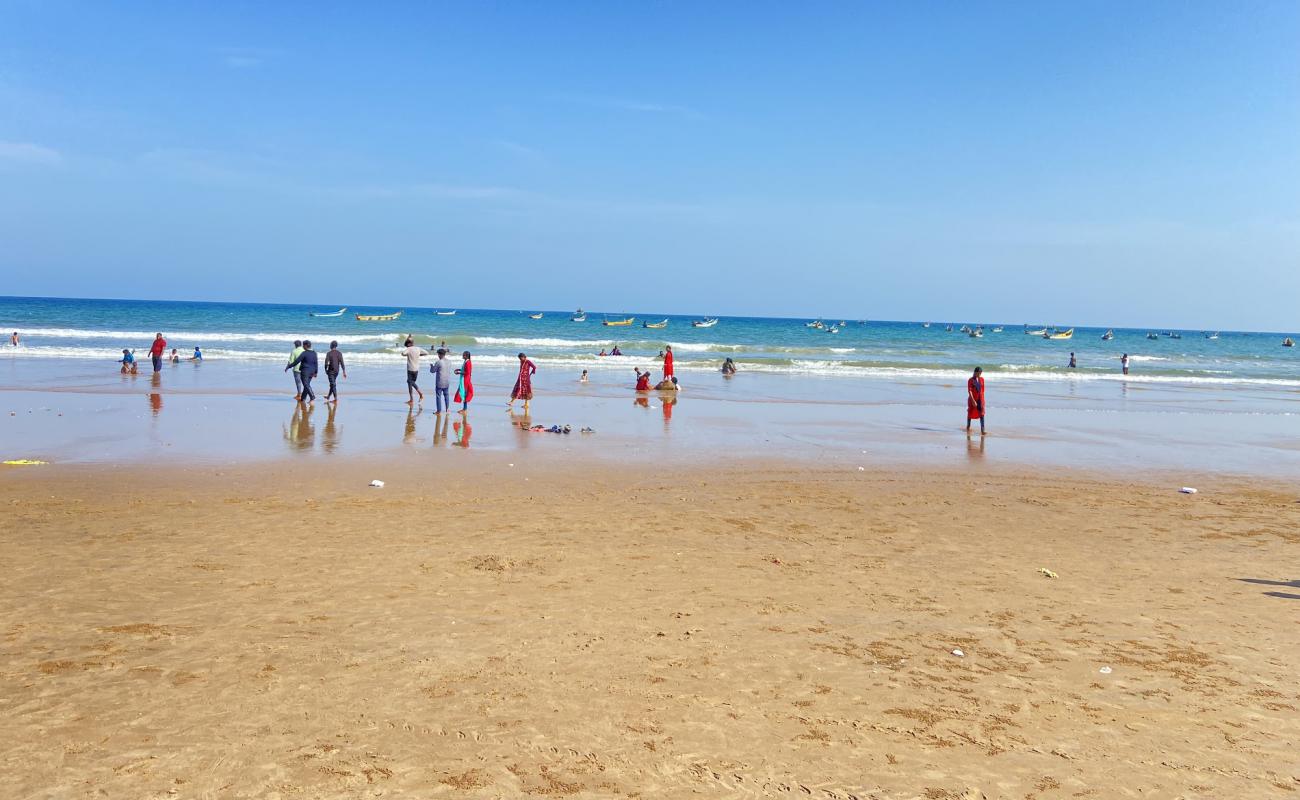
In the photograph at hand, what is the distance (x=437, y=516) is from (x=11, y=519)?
458 centimetres

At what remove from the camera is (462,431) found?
18.8 meters

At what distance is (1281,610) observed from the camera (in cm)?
790

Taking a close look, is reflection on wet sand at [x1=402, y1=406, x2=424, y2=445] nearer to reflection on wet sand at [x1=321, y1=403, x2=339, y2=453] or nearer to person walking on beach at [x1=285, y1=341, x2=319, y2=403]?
reflection on wet sand at [x1=321, y1=403, x2=339, y2=453]

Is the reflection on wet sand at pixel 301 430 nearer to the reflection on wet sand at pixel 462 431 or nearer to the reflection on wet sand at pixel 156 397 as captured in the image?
the reflection on wet sand at pixel 462 431

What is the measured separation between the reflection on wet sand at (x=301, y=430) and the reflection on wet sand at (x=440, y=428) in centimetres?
224

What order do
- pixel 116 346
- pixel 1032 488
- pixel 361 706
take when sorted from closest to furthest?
pixel 361 706 < pixel 1032 488 < pixel 116 346

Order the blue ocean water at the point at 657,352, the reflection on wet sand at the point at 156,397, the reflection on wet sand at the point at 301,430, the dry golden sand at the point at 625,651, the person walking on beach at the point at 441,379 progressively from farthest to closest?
1. the blue ocean water at the point at 657,352
2. the reflection on wet sand at the point at 156,397
3. the person walking on beach at the point at 441,379
4. the reflection on wet sand at the point at 301,430
5. the dry golden sand at the point at 625,651

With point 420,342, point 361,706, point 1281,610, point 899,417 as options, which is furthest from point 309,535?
point 420,342

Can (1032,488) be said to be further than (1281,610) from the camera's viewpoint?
Yes

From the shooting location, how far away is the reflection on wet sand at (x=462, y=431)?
1705cm

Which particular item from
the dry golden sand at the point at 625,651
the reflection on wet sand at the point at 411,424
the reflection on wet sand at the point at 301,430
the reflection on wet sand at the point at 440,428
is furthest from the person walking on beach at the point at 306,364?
the dry golden sand at the point at 625,651

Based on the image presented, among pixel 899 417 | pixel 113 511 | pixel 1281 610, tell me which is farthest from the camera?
pixel 899 417

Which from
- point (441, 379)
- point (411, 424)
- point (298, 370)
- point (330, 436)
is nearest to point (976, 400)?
point (441, 379)

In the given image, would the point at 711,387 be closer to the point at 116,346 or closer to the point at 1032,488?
the point at 1032,488
